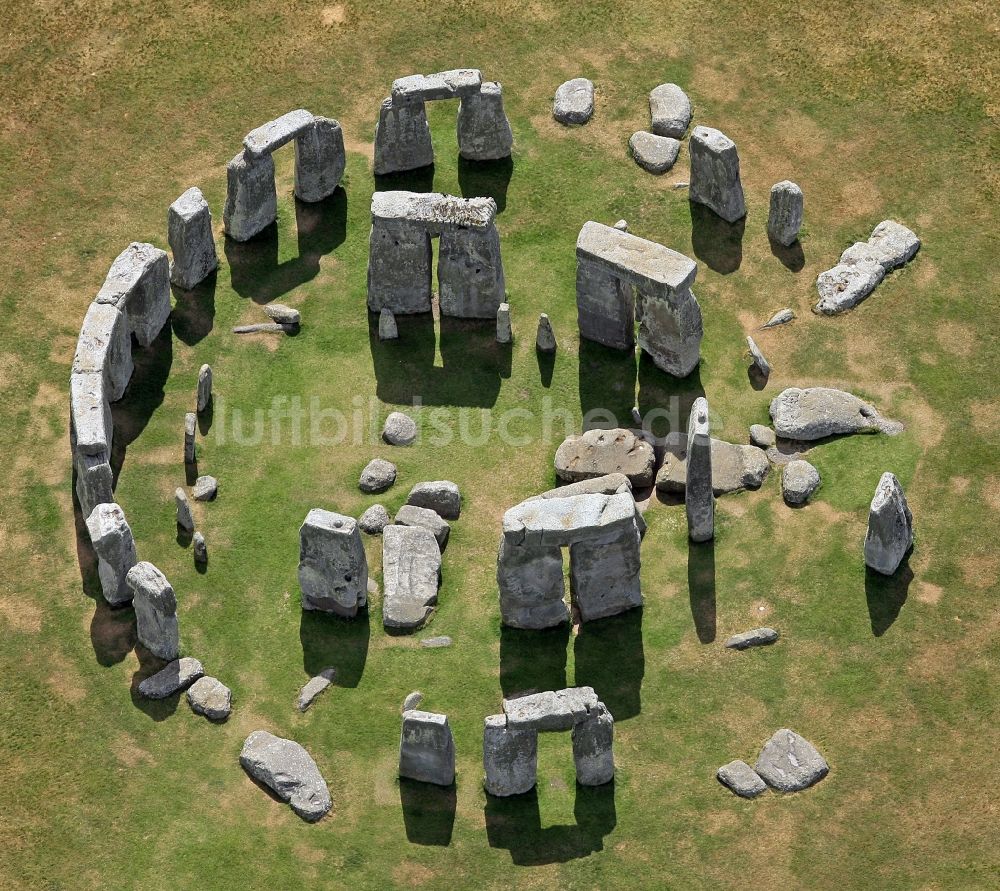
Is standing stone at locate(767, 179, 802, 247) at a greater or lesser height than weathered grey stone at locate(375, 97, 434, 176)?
lesser

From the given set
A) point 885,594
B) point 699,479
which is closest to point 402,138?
point 699,479

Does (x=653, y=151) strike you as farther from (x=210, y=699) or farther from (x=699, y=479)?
(x=210, y=699)

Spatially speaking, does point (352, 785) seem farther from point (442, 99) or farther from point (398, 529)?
point (442, 99)

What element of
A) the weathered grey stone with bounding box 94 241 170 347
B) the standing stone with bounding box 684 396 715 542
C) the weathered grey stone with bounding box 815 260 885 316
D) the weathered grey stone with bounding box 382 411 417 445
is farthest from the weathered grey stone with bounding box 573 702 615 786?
the weathered grey stone with bounding box 94 241 170 347

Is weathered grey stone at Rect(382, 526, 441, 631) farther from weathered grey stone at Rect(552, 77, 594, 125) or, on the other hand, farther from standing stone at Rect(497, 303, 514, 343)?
weathered grey stone at Rect(552, 77, 594, 125)

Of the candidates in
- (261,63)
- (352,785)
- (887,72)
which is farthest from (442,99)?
(352,785)
